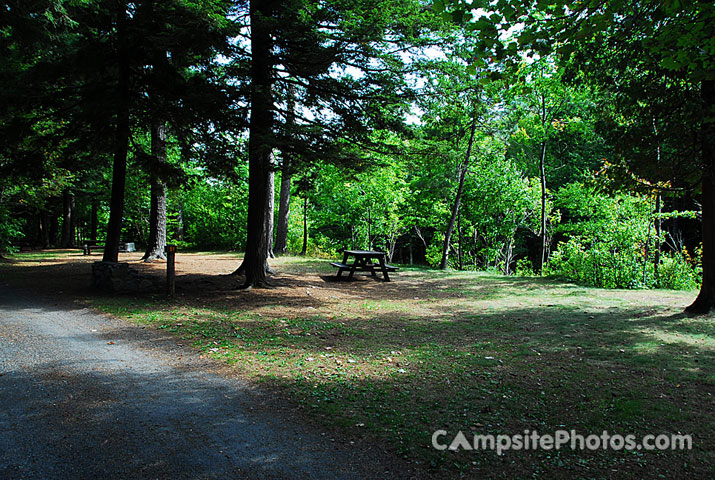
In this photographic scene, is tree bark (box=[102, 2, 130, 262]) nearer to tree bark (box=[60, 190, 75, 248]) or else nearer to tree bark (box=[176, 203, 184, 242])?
tree bark (box=[176, 203, 184, 242])

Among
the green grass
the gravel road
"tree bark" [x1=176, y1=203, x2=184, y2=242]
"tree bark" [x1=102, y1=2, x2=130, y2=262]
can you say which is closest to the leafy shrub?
the green grass

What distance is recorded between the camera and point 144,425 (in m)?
3.24

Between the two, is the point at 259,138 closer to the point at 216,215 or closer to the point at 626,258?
the point at 626,258

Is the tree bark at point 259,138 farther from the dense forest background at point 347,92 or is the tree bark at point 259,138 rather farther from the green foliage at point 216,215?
the green foliage at point 216,215

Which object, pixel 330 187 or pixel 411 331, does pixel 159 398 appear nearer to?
pixel 411 331

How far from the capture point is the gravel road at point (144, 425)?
8.83ft

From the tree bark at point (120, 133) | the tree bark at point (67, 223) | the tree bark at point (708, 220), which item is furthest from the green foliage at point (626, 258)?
the tree bark at point (67, 223)

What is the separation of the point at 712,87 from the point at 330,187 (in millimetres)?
14592

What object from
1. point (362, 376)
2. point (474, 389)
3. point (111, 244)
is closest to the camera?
point (474, 389)

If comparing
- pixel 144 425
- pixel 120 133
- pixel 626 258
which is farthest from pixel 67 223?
pixel 626 258

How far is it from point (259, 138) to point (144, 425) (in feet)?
19.7

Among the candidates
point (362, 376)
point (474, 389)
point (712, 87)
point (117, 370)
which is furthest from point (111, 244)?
point (712, 87)

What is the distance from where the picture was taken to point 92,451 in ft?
9.34

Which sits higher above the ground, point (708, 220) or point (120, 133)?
point (120, 133)
